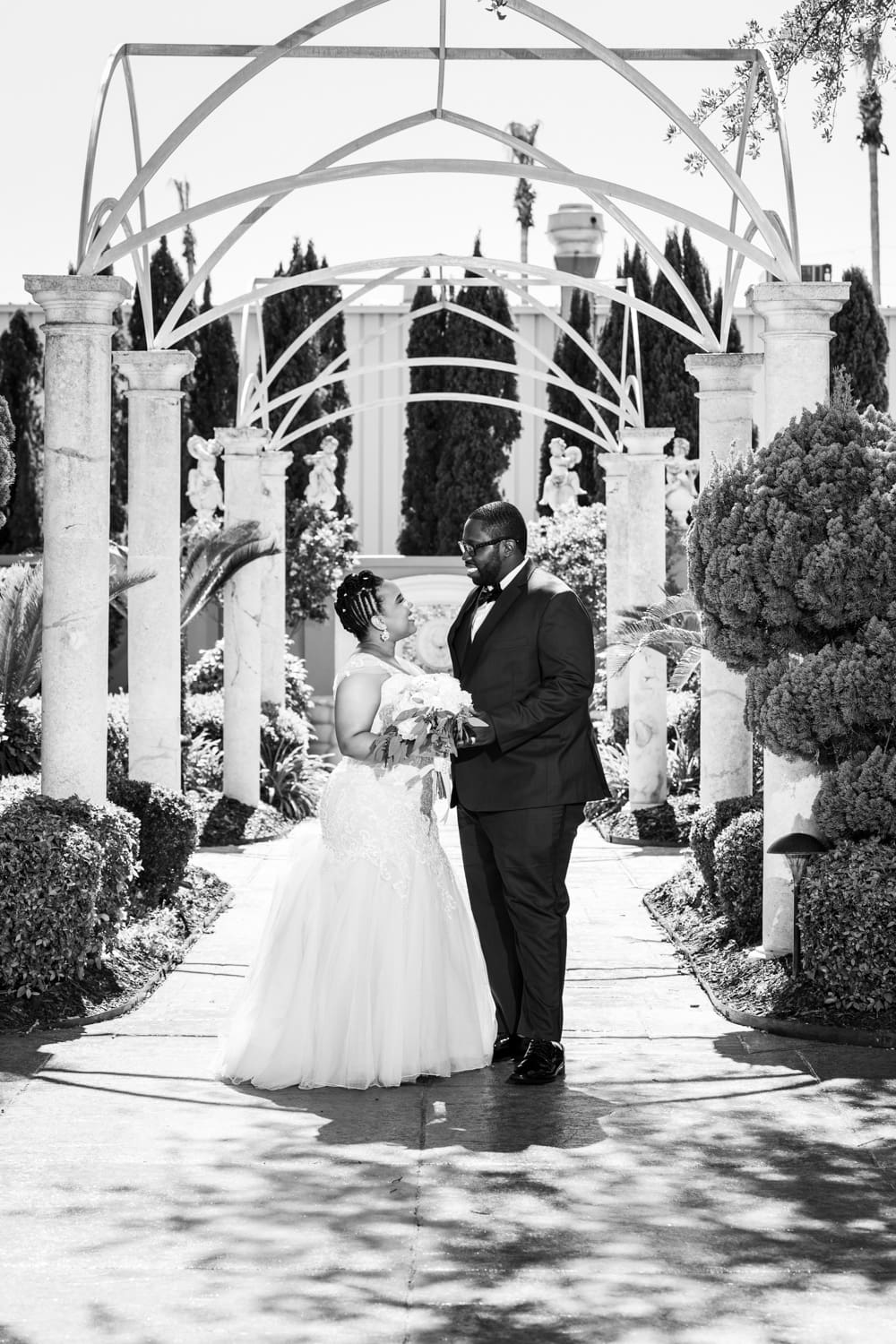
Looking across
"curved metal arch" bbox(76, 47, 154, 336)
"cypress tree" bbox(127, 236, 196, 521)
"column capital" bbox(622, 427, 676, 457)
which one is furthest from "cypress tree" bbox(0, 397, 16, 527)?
"cypress tree" bbox(127, 236, 196, 521)

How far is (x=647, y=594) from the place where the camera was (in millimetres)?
14523

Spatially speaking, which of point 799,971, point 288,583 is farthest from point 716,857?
point 288,583

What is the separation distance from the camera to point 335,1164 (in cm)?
514

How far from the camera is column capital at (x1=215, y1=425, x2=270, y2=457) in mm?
14797

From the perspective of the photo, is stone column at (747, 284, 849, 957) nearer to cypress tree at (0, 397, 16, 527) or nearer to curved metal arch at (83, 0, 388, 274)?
curved metal arch at (83, 0, 388, 274)

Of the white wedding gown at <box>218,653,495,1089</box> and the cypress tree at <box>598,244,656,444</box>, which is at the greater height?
the cypress tree at <box>598,244,656,444</box>

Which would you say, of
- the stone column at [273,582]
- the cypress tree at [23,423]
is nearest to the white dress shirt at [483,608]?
the stone column at [273,582]

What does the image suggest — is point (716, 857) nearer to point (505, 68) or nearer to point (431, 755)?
point (431, 755)

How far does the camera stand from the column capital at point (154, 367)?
10453 mm

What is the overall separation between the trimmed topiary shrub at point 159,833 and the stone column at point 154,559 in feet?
2.78

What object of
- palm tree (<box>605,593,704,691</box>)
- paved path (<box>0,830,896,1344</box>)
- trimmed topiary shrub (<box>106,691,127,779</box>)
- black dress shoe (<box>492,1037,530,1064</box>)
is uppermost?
palm tree (<box>605,593,704,691</box>)

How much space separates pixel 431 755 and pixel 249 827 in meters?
7.65

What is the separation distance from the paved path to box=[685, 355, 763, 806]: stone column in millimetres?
2981

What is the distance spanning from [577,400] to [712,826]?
18.9 m
